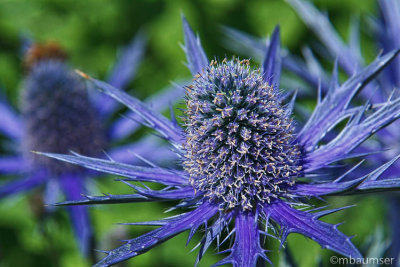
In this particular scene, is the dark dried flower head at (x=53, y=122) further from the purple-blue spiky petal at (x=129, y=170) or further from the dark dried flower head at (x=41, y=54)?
the purple-blue spiky petal at (x=129, y=170)

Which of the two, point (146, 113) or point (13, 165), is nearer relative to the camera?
Result: point (146, 113)

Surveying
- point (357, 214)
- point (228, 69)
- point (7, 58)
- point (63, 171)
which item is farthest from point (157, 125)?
point (7, 58)

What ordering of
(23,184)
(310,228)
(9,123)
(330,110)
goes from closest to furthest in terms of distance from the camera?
(310,228)
(330,110)
(23,184)
(9,123)

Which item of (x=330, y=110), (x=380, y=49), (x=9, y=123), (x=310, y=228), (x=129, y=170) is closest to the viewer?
(x=310, y=228)

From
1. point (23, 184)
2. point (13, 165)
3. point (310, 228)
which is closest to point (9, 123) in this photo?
point (13, 165)

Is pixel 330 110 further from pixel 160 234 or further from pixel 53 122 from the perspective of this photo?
pixel 53 122

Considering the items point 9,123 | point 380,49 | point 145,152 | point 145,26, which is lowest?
point 145,152

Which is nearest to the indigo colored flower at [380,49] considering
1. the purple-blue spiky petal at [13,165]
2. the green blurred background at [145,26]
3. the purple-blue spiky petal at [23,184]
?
the green blurred background at [145,26]

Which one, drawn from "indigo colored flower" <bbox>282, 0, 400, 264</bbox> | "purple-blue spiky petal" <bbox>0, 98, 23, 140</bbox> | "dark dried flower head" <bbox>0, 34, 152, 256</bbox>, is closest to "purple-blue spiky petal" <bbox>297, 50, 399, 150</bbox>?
"indigo colored flower" <bbox>282, 0, 400, 264</bbox>
